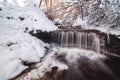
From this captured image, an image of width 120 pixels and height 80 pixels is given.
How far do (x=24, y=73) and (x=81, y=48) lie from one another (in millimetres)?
3655

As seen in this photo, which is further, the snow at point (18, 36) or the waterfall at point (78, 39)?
the waterfall at point (78, 39)

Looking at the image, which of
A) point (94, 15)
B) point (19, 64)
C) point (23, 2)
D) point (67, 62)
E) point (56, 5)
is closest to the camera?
point (19, 64)

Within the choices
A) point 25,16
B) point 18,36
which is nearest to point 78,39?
point 18,36

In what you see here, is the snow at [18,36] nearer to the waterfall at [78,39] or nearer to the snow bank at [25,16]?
the snow bank at [25,16]

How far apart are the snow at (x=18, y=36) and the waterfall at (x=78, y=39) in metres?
0.78

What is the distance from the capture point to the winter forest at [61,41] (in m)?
6.65

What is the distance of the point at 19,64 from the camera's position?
22.4 ft

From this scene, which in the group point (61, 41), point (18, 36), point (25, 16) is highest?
point (25, 16)

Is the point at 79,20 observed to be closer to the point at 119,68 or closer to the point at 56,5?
the point at 56,5

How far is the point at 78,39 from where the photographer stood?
29.9 ft

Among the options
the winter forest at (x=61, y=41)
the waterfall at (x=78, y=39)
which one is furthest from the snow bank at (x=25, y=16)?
the waterfall at (x=78, y=39)

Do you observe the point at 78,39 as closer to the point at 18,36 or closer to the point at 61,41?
the point at 61,41

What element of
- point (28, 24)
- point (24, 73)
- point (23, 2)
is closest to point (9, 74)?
point (24, 73)

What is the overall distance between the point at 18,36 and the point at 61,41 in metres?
2.30
